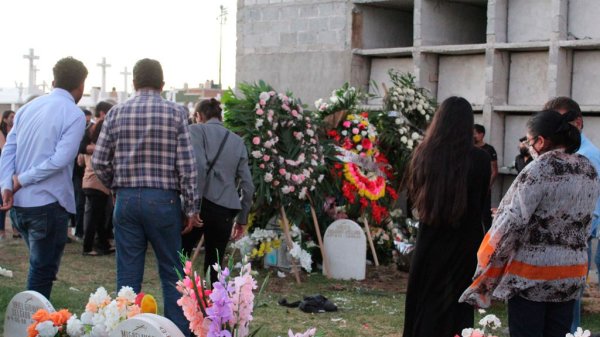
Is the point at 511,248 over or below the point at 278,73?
below

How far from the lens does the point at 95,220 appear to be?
1048cm

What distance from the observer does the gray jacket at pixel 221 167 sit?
22.9 ft

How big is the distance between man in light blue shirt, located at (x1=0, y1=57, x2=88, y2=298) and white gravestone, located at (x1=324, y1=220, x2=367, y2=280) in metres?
4.16

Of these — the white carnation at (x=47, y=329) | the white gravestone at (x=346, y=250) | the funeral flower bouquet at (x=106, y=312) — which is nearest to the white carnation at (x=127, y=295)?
the funeral flower bouquet at (x=106, y=312)

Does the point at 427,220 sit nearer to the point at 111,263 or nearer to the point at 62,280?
the point at 62,280

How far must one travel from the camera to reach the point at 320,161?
9406mm

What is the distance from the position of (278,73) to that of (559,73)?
3857 millimetres

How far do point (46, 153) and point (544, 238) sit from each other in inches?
119

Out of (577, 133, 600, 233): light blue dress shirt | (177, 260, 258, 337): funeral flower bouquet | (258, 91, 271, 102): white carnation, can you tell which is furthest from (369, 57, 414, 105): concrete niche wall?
(177, 260, 258, 337): funeral flower bouquet

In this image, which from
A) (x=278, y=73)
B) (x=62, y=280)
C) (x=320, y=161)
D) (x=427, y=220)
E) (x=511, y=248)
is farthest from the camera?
(x=278, y=73)

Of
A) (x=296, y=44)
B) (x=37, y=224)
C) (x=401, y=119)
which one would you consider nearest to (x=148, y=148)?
(x=37, y=224)

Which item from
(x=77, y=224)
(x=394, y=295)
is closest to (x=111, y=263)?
(x=77, y=224)

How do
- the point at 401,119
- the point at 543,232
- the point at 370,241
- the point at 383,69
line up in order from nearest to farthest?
the point at 543,232 → the point at 370,241 → the point at 401,119 → the point at 383,69

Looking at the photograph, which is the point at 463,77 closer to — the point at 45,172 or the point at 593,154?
the point at 593,154
